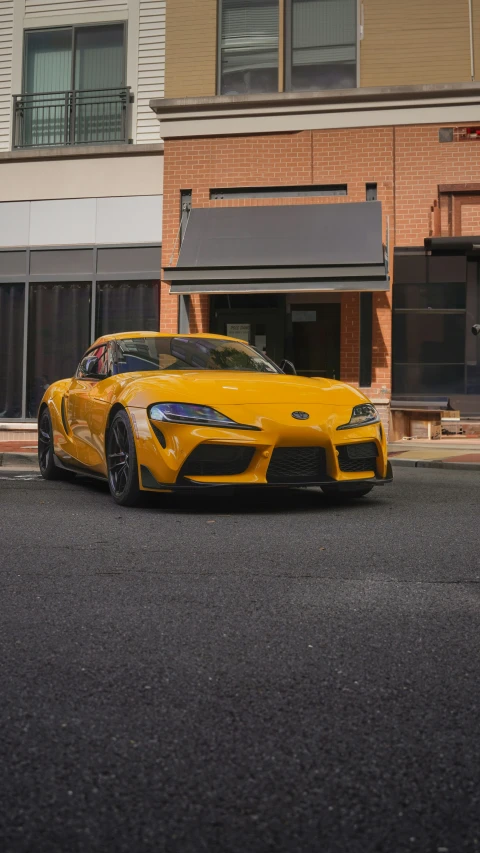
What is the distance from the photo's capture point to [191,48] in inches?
698

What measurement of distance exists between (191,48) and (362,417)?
12478 millimetres

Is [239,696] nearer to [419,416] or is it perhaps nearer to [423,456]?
[423,456]

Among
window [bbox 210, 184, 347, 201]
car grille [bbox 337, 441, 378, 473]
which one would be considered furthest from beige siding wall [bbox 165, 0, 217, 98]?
car grille [bbox 337, 441, 378, 473]

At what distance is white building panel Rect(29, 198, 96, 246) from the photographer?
18.0 metres

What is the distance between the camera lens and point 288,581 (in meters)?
4.61

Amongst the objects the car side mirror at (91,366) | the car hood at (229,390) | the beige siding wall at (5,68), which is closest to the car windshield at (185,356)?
the car side mirror at (91,366)

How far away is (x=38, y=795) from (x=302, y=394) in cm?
544

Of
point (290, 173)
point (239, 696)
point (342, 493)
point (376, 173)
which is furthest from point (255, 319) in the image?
point (239, 696)

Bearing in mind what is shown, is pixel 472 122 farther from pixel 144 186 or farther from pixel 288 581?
pixel 288 581

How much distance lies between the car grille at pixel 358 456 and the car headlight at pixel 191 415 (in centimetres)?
74

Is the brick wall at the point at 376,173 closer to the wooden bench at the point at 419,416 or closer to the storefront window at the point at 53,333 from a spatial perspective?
the wooden bench at the point at 419,416

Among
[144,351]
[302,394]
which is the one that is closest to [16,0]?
[144,351]

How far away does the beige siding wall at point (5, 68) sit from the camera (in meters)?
18.7

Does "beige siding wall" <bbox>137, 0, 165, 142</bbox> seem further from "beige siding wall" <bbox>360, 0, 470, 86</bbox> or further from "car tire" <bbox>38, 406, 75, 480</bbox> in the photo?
"car tire" <bbox>38, 406, 75, 480</bbox>
